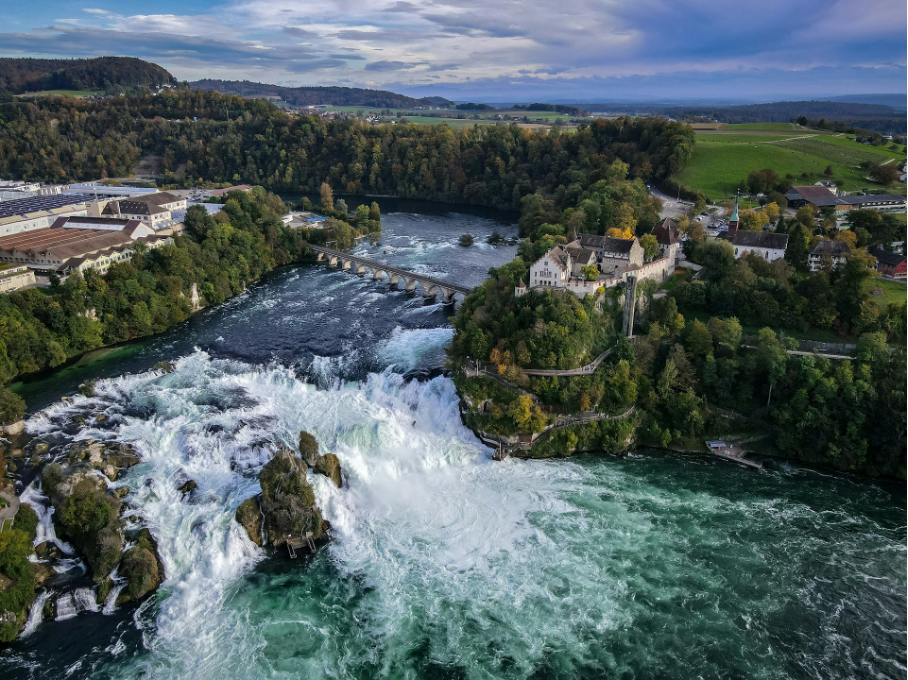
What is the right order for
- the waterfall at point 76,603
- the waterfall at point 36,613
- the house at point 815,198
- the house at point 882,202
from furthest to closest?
the house at point 815,198 → the house at point 882,202 → the waterfall at point 76,603 → the waterfall at point 36,613

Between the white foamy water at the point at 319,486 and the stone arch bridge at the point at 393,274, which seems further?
the stone arch bridge at the point at 393,274

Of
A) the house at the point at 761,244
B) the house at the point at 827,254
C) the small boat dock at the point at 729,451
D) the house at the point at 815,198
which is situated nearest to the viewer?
the small boat dock at the point at 729,451

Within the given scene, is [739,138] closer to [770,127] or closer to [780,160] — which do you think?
[770,127]

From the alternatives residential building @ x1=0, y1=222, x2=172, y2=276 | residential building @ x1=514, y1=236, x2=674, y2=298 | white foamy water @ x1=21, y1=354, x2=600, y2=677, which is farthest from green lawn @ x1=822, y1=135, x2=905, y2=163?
residential building @ x1=0, y1=222, x2=172, y2=276

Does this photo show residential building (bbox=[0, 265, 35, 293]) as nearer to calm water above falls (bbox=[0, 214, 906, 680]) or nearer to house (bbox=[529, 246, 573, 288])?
calm water above falls (bbox=[0, 214, 906, 680])

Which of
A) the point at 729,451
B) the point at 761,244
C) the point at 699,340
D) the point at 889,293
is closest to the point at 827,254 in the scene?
the point at 761,244

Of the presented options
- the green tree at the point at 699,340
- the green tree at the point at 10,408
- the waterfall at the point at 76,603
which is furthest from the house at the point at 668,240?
the green tree at the point at 10,408

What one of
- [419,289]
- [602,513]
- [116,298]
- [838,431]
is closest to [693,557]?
[602,513]

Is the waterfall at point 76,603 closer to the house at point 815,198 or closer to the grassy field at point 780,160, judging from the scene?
the house at point 815,198
